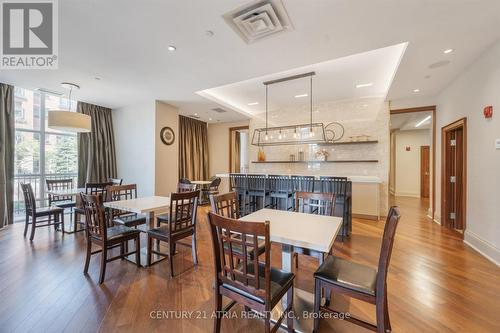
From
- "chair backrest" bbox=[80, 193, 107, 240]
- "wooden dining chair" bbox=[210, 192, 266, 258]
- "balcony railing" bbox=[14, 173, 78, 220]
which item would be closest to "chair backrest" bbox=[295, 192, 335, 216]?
"wooden dining chair" bbox=[210, 192, 266, 258]

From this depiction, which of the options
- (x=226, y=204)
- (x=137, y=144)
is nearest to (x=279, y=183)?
(x=226, y=204)

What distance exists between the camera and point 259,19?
215 centimetres

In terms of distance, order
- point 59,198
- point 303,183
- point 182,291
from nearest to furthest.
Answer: point 182,291 < point 303,183 < point 59,198

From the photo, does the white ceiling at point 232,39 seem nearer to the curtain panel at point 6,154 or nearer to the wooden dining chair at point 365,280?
the curtain panel at point 6,154

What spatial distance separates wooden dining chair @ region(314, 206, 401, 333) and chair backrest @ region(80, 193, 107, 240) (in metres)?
2.21

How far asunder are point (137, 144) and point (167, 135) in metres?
0.79

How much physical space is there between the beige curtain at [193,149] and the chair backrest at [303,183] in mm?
3960

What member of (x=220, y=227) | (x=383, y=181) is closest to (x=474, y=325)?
(x=220, y=227)

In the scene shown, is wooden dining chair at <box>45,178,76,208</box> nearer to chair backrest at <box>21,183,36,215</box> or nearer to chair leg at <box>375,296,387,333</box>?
chair backrest at <box>21,183,36,215</box>

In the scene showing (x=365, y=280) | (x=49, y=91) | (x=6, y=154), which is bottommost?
(x=365, y=280)

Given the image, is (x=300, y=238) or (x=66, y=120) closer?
(x=300, y=238)

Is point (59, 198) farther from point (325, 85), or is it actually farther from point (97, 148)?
point (325, 85)

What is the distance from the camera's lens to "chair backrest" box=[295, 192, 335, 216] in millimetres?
2303

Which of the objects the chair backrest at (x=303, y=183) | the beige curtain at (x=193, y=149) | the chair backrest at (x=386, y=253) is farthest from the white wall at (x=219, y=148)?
the chair backrest at (x=386, y=253)
